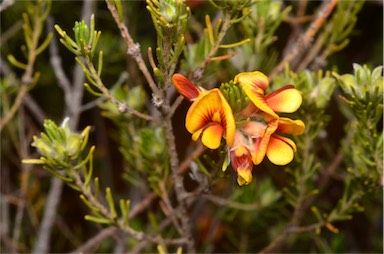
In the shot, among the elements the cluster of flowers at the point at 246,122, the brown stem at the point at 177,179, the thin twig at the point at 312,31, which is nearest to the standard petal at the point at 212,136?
the cluster of flowers at the point at 246,122

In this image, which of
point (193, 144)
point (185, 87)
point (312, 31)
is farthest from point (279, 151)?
point (193, 144)

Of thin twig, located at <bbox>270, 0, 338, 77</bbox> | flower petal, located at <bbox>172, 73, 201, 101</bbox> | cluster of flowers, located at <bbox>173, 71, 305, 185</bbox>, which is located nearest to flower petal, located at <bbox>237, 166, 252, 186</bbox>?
cluster of flowers, located at <bbox>173, 71, 305, 185</bbox>

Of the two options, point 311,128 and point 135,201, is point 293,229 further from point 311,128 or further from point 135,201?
point 135,201

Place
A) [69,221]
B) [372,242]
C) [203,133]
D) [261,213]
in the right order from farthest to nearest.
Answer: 1. [69,221]
2. [372,242]
3. [261,213]
4. [203,133]

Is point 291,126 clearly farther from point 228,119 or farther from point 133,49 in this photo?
point 133,49

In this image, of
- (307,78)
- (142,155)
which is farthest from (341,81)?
(142,155)

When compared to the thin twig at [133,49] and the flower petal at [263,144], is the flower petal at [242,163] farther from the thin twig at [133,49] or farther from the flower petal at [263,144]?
the thin twig at [133,49]
